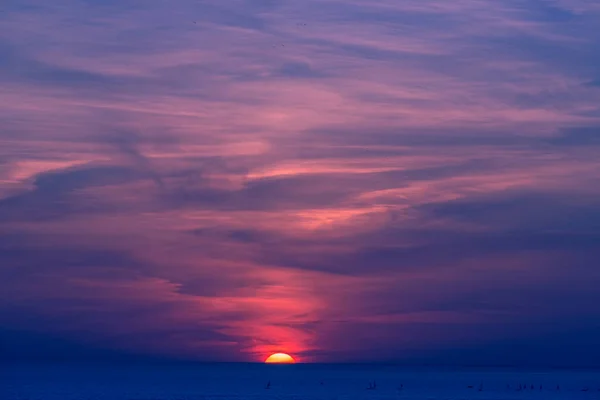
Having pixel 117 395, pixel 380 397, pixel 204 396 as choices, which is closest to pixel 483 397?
pixel 380 397

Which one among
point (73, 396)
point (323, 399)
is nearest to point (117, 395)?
point (73, 396)

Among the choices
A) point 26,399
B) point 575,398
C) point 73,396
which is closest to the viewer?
point 26,399

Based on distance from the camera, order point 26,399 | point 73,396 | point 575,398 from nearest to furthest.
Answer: point 26,399
point 73,396
point 575,398

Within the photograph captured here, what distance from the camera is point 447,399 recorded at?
6450cm

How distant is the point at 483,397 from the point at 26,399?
29.0m

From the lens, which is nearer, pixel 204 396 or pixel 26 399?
pixel 26 399

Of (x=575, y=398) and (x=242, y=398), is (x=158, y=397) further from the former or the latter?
(x=575, y=398)

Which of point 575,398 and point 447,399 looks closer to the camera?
point 447,399

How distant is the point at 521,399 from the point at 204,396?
67.5 feet

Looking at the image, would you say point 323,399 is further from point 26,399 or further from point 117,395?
point 26,399

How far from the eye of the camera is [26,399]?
2281 inches

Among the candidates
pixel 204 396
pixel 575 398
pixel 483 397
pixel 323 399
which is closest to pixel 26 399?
pixel 204 396

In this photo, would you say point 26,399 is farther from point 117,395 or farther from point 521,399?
point 521,399

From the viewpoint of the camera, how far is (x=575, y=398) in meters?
69.1
